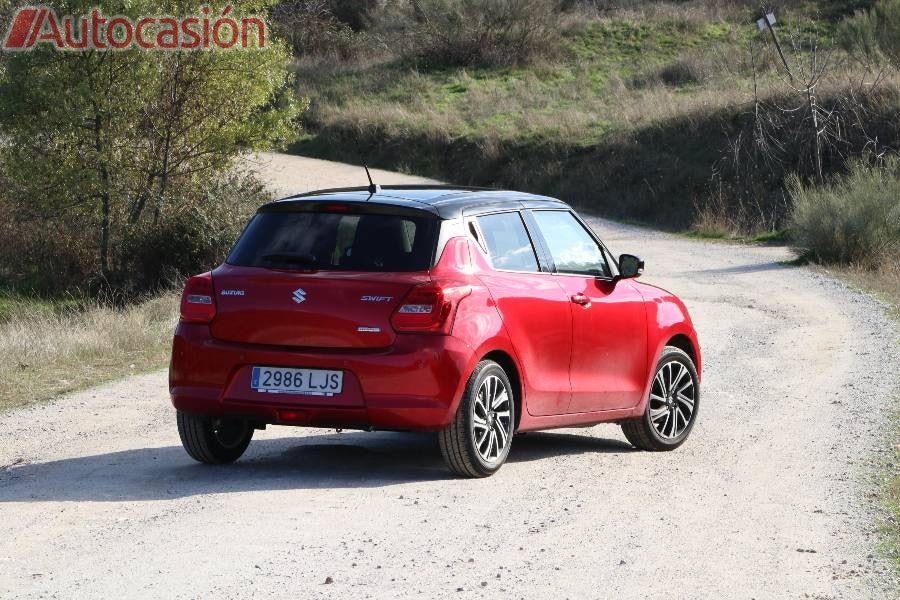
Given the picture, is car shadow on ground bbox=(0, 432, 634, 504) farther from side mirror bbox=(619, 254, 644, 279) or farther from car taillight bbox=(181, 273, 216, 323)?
side mirror bbox=(619, 254, 644, 279)

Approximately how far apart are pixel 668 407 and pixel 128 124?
19668mm

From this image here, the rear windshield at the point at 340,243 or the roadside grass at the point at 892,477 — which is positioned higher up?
the rear windshield at the point at 340,243

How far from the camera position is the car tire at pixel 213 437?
856cm

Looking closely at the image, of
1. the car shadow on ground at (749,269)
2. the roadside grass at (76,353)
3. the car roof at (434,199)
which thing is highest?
the car roof at (434,199)

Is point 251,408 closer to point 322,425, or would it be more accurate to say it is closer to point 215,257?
point 322,425

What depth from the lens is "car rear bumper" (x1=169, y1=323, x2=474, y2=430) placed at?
7789 mm

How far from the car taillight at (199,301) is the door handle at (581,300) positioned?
2.23 metres

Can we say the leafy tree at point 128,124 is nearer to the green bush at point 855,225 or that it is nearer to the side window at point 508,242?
the green bush at point 855,225

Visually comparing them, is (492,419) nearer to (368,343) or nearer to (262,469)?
(368,343)

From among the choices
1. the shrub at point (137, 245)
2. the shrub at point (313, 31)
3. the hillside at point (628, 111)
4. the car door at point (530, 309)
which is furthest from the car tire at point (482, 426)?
the shrub at point (313, 31)

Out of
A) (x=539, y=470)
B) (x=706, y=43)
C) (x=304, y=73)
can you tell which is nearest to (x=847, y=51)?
(x=706, y=43)

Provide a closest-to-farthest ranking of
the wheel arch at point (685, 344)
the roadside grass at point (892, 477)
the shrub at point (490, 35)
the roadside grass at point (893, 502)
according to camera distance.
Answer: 1. the roadside grass at point (893, 502)
2. the roadside grass at point (892, 477)
3. the wheel arch at point (685, 344)
4. the shrub at point (490, 35)

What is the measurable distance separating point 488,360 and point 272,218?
1486 millimetres

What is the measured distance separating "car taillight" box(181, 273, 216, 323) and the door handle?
223cm
